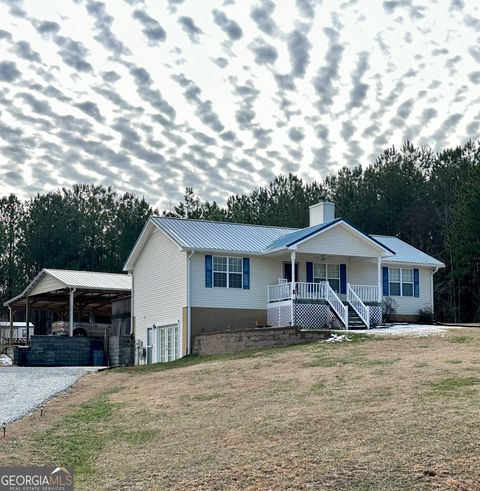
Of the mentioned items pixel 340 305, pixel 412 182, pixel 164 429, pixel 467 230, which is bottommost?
pixel 164 429

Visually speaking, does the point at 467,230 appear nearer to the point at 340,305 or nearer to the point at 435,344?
the point at 340,305

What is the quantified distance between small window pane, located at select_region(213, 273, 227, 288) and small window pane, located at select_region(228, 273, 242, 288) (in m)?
0.21

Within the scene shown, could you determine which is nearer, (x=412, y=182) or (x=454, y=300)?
(x=454, y=300)

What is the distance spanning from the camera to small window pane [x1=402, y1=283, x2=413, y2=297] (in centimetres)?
3475

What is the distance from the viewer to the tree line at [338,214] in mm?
47531

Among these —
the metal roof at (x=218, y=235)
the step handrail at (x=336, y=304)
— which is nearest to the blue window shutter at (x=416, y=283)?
the metal roof at (x=218, y=235)

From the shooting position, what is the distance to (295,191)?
6216cm

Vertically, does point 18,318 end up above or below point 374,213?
below

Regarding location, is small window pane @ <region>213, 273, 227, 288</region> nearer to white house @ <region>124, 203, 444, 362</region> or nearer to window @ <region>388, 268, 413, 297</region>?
white house @ <region>124, 203, 444, 362</region>

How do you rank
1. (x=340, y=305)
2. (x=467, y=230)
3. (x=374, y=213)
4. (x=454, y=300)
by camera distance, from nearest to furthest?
(x=340, y=305), (x=467, y=230), (x=454, y=300), (x=374, y=213)

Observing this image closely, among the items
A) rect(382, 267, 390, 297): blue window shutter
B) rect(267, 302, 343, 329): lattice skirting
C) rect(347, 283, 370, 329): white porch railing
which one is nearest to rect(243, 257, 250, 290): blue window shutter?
rect(267, 302, 343, 329): lattice skirting

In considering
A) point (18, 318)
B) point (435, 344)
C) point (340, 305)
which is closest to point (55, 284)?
point (340, 305)

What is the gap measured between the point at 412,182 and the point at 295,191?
10.8 m

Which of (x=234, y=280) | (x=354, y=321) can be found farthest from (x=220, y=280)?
(x=354, y=321)
